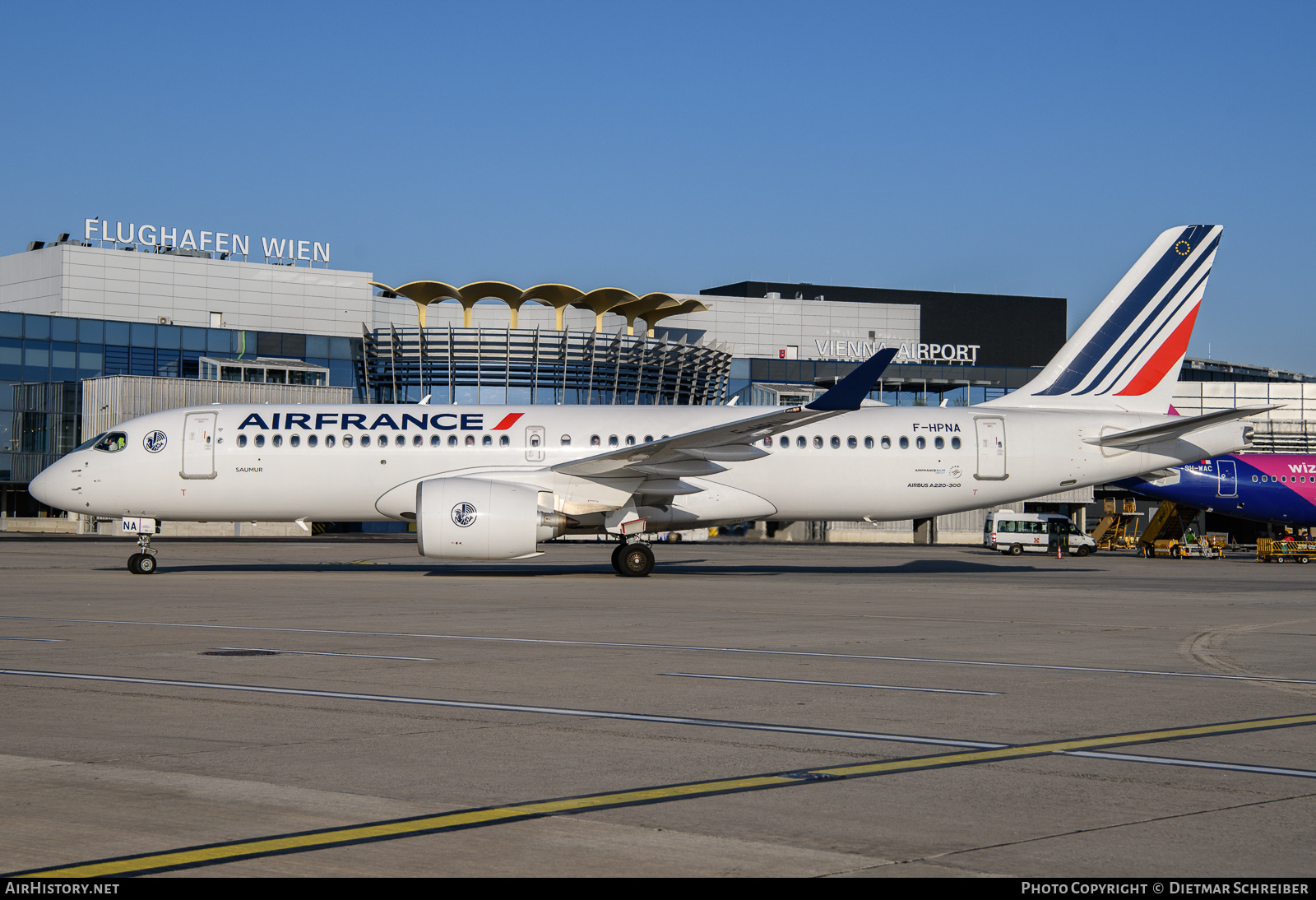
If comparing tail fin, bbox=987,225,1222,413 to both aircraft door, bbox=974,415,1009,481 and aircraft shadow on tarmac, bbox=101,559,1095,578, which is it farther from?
aircraft shadow on tarmac, bbox=101,559,1095,578

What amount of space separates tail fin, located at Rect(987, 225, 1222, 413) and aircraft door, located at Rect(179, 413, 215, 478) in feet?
65.1

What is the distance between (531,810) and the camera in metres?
5.98

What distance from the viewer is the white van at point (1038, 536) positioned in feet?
174

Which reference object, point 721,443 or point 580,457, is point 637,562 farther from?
point 721,443

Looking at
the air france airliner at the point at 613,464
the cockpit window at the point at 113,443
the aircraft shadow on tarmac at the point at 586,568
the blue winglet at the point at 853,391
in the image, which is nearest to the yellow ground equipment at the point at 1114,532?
the aircraft shadow on tarmac at the point at 586,568

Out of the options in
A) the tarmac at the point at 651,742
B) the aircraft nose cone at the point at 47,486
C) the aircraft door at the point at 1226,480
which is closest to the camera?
the tarmac at the point at 651,742

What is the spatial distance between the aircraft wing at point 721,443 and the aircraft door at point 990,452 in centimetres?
432

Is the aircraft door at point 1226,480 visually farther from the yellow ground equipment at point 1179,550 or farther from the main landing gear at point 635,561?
the main landing gear at point 635,561

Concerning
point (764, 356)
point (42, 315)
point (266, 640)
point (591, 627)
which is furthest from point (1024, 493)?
point (764, 356)

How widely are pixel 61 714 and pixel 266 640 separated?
5007 mm

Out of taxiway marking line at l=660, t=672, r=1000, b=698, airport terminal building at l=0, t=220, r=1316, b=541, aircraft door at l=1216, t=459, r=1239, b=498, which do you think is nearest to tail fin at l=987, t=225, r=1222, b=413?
taxiway marking line at l=660, t=672, r=1000, b=698

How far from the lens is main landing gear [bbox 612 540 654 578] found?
27.6 metres

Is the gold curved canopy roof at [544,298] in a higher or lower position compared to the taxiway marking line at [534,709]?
higher
